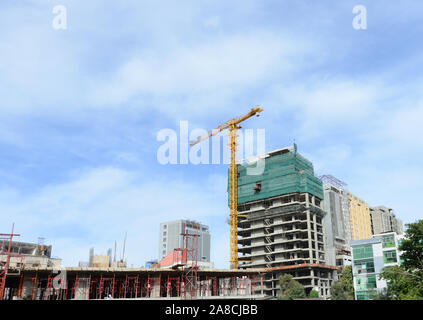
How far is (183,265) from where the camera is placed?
216ft

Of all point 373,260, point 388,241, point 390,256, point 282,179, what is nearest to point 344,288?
point 373,260

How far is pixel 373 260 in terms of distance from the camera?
77.9m

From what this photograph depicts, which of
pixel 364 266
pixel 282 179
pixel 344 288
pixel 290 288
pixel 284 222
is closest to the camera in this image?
pixel 364 266

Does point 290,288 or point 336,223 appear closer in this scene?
point 290,288

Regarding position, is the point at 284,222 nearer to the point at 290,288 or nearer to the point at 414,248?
the point at 290,288

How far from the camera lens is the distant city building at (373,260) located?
246 ft

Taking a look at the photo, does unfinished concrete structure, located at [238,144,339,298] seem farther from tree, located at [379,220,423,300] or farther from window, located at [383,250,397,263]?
tree, located at [379,220,423,300]

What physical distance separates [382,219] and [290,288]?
99398 millimetres

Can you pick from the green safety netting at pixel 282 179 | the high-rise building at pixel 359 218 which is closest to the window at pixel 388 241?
the green safety netting at pixel 282 179

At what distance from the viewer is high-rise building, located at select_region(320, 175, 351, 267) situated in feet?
440

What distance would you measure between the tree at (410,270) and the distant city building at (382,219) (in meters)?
143
